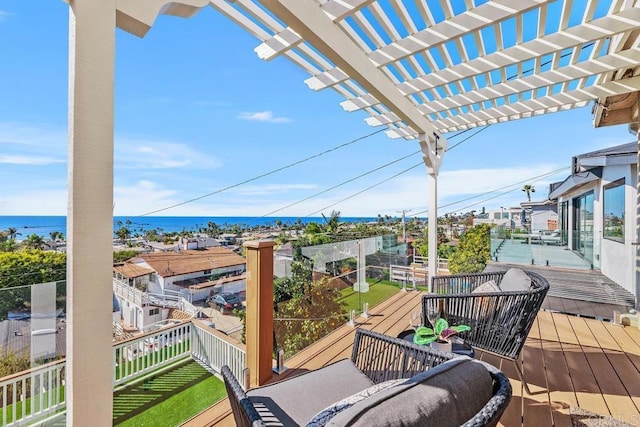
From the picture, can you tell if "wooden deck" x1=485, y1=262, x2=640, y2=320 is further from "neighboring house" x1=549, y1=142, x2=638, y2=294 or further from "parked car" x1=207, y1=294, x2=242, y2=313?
"parked car" x1=207, y1=294, x2=242, y2=313

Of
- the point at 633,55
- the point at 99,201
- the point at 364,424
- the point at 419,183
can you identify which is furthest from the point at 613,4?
the point at 419,183

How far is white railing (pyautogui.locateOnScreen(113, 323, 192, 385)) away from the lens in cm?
168

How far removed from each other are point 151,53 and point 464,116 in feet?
17.8

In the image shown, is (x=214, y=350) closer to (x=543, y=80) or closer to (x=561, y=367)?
(x=561, y=367)

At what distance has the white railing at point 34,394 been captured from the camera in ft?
3.71

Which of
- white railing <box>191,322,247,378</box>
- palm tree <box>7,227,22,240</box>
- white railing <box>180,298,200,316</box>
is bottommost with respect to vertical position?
white railing <box>191,322,247,378</box>

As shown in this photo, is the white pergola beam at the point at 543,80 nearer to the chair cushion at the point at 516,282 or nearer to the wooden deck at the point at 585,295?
the chair cushion at the point at 516,282

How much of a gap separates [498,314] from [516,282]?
0.42m

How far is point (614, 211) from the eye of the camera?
4.82m

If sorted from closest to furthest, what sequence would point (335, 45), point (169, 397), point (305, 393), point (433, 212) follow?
point (305, 393) → point (169, 397) → point (335, 45) → point (433, 212)

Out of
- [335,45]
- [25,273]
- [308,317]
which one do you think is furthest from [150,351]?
[335,45]

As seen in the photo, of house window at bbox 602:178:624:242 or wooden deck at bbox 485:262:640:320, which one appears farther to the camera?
house window at bbox 602:178:624:242

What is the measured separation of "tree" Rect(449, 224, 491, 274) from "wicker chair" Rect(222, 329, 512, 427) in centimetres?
371

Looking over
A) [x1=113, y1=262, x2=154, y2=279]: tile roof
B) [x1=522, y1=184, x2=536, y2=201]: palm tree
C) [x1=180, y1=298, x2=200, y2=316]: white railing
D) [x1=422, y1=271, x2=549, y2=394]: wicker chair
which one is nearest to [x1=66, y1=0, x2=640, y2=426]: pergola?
[x1=113, y1=262, x2=154, y2=279]: tile roof
